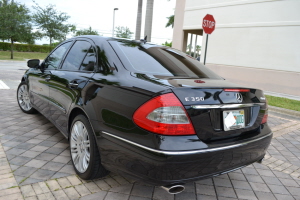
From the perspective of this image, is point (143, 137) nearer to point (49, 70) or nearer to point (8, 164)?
point (8, 164)

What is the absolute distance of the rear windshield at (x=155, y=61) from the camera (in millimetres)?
2520

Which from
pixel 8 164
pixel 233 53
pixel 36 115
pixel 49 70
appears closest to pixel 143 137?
pixel 8 164

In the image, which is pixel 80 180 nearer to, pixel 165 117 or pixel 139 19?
pixel 165 117

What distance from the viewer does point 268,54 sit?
12.8m

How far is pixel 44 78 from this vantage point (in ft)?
12.6

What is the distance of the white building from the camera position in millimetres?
11961

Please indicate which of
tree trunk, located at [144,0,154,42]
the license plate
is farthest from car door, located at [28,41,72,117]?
tree trunk, located at [144,0,154,42]

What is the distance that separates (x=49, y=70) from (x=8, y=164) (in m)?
1.49

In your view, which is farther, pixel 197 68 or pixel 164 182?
pixel 197 68

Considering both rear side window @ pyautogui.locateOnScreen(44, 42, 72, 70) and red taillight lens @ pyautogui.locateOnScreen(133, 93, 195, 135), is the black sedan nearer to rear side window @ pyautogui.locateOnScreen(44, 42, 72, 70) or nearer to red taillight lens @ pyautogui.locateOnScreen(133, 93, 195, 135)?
red taillight lens @ pyautogui.locateOnScreen(133, 93, 195, 135)

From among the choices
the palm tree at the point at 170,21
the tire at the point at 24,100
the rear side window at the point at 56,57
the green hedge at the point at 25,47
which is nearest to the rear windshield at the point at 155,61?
the rear side window at the point at 56,57

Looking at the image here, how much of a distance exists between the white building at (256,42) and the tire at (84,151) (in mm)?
11667

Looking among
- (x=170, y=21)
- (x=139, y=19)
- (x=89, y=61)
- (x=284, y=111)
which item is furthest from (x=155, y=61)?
(x=170, y=21)

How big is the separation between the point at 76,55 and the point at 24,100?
2548mm
